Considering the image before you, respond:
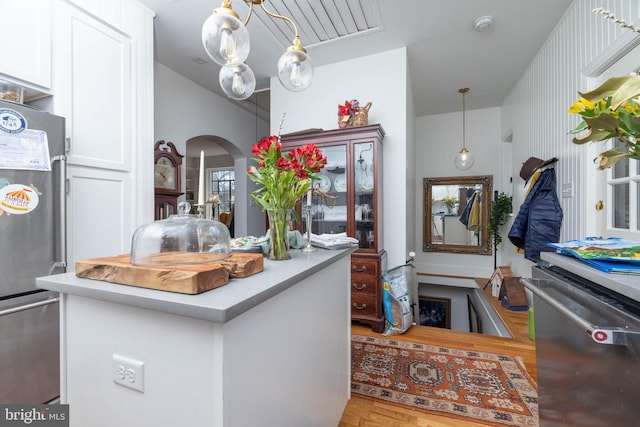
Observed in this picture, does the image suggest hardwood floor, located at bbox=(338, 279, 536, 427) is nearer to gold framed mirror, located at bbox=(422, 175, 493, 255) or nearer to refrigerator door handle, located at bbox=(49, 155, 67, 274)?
gold framed mirror, located at bbox=(422, 175, 493, 255)

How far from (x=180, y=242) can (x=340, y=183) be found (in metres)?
2.30

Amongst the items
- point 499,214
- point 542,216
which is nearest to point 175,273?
point 542,216

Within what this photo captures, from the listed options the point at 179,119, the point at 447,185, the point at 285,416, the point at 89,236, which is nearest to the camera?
the point at 285,416

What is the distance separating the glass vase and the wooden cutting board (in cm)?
29

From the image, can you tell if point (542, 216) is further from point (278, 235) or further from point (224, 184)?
point (224, 184)

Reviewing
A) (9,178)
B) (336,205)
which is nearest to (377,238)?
(336,205)

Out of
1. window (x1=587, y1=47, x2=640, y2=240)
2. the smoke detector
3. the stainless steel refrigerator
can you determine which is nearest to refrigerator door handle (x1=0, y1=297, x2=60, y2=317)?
the stainless steel refrigerator

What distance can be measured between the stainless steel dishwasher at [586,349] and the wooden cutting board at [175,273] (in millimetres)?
879

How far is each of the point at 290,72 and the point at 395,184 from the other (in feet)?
6.21

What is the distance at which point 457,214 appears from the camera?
473 centimetres

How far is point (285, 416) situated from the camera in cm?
92

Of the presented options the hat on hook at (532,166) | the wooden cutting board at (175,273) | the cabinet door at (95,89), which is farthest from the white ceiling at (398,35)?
the wooden cutting board at (175,273)

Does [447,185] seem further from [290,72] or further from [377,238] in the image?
[290,72]

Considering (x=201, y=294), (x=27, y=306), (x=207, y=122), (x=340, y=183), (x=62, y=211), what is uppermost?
(x=207, y=122)
